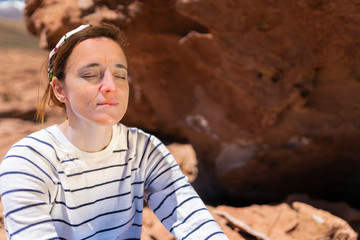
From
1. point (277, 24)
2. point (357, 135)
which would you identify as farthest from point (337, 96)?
point (277, 24)

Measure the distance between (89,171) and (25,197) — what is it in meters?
0.25

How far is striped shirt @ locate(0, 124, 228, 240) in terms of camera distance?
967mm

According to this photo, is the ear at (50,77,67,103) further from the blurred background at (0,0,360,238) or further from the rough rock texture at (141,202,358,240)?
the rough rock texture at (141,202,358,240)

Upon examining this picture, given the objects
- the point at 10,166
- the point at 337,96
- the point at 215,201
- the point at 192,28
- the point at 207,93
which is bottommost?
the point at 215,201

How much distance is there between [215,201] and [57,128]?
6.35ft

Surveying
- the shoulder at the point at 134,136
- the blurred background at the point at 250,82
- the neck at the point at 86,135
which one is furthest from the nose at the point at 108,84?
the blurred background at the point at 250,82

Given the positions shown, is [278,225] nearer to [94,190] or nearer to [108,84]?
[94,190]

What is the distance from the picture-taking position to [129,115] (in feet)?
13.0

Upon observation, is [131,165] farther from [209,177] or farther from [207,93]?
[209,177]

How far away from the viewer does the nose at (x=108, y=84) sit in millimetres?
1099

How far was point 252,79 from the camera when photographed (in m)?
2.11

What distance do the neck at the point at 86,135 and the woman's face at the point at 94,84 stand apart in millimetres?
30

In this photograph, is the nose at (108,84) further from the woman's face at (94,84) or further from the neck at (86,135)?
the neck at (86,135)

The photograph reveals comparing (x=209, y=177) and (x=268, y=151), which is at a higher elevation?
(x=268, y=151)
